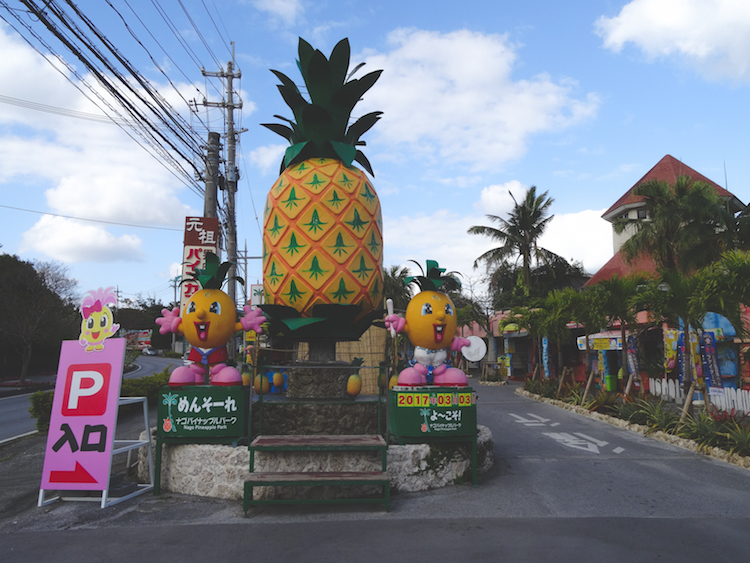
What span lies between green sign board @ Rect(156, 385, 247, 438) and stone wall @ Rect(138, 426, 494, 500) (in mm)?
206

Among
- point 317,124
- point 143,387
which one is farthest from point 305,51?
point 143,387

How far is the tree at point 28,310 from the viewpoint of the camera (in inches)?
1051

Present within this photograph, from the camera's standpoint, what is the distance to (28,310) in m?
27.2

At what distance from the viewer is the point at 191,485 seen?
645 centimetres

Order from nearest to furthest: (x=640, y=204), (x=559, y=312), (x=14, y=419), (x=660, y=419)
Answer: (x=660, y=419), (x=14, y=419), (x=559, y=312), (x=640, y=204)

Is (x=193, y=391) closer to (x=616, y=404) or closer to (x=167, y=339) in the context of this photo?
(x=616, y=404)

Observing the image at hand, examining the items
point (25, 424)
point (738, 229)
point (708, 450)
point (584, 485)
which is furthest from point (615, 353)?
point (25, 424)

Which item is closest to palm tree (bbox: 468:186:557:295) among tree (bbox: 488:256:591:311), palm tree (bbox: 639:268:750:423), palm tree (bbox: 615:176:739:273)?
tree (bbox: 488:256:591:311)

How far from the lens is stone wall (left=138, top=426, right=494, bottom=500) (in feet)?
20.4

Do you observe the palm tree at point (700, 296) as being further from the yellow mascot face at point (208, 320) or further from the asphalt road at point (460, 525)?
the yellow mascot face at point (208, 320)

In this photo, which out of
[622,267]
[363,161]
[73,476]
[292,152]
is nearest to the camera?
[73,476]

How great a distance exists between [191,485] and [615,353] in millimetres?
21218

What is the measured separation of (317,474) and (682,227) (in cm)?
1716

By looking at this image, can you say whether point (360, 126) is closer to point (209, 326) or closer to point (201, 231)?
point (209, 326)
